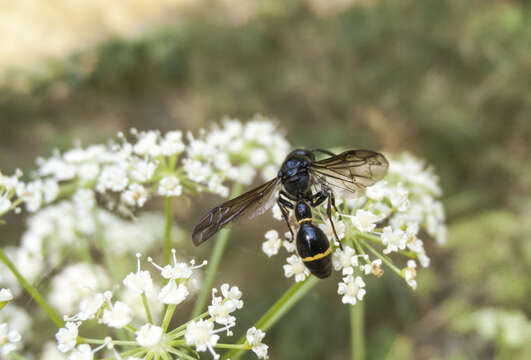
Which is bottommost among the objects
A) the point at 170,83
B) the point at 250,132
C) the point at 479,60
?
the point at 250,132

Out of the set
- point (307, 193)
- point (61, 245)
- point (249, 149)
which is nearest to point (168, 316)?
point (307, 193)

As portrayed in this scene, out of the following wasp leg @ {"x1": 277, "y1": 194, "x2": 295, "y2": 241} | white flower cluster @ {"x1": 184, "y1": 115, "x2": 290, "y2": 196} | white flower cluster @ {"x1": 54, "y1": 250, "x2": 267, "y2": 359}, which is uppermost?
white flower cluster @ {"x1": 184, "y1": 115, "x2": 290, "y2": 196}

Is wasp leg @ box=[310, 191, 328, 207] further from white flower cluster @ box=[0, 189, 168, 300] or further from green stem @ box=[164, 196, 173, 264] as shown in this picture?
white flower cluster @ box=[0, 189, 168, 300]

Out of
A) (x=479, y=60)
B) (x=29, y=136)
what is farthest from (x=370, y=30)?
(x=29, y=136)

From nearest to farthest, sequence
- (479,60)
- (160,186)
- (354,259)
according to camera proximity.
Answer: (354,259)
(160,186)
(479,60)

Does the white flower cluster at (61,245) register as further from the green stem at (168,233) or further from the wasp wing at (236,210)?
the wasp wing at (236,210)

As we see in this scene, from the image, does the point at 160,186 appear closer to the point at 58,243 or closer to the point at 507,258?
the point at 58,243

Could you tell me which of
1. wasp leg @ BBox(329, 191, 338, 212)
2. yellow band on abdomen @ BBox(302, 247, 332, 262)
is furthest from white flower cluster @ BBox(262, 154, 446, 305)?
yellow band on abdomen @ BBox(302, 247, 332, 262)
